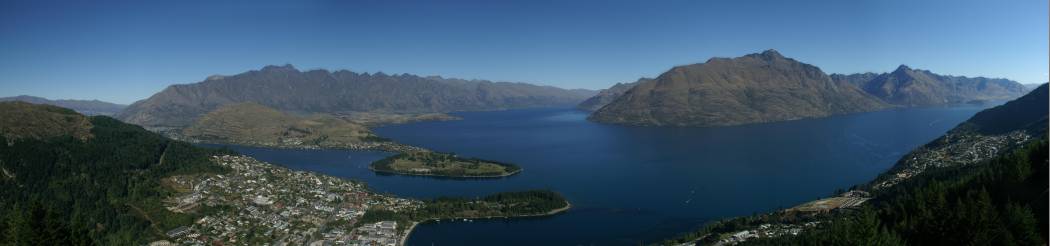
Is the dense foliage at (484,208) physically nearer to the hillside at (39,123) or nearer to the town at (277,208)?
the town at (277,208)

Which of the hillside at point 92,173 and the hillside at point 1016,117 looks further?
the hillside at point 1016,117

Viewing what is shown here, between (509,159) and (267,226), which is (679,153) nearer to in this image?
(509,159)

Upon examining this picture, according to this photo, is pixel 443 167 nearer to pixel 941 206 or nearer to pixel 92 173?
pixel 92 173

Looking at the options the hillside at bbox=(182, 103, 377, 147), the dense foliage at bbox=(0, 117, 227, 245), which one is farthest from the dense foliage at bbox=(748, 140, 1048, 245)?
the hillside at bbox=(182, 103, 377, 147)

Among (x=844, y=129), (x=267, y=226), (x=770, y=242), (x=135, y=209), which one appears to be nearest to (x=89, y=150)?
(x=135, y=209)

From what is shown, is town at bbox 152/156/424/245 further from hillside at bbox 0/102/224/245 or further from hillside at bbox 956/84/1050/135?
hillside at bbox 956/84/1050/135

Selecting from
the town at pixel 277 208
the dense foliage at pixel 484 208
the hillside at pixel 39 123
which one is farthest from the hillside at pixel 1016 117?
the hillside at pixel 39 123
